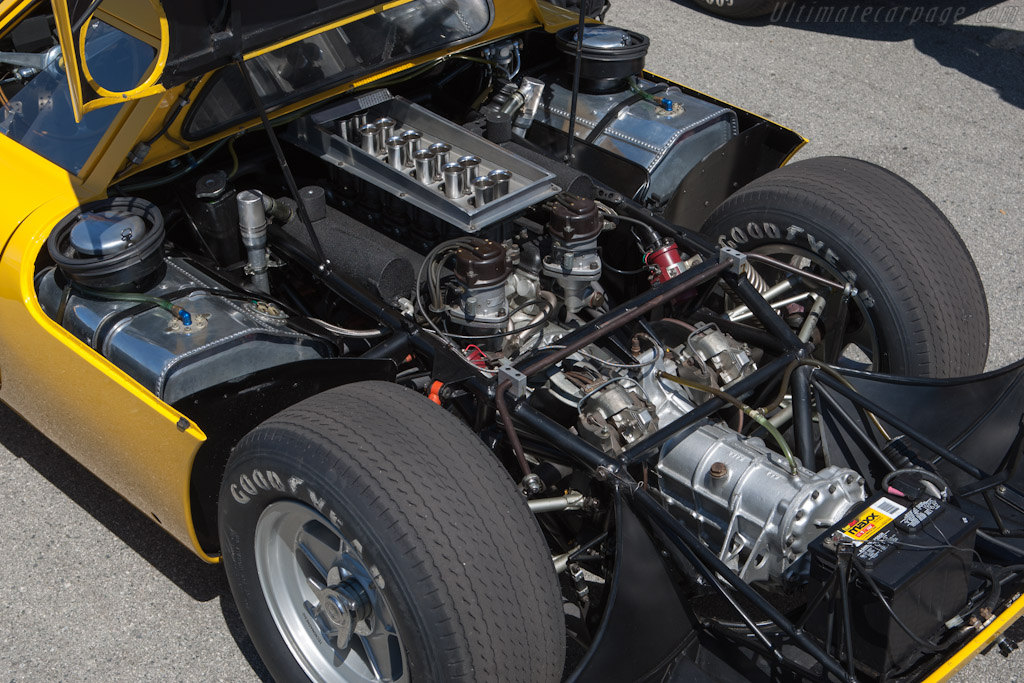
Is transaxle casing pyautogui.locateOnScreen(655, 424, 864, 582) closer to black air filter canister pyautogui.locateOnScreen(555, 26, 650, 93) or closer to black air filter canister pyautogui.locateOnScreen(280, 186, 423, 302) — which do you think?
black air filter canister pyautogui.locateOnScreen(280, 186, 423, 302)

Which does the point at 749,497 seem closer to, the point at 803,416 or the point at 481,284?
the point at 803,416

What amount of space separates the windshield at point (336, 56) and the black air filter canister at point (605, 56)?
48 cm

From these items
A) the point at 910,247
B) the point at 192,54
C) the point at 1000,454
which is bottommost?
the point at 1000,454

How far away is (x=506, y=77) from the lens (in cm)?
431

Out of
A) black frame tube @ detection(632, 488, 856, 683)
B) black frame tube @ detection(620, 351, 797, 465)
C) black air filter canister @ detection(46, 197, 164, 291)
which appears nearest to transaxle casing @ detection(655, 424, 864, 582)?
black frame tube @ detection(620, 351, 797, 465)

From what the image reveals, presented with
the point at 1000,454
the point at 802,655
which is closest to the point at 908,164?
the point at 1000,454

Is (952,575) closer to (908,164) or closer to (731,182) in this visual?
(731,182)

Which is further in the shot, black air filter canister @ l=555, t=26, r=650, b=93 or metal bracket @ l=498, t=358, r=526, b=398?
black air filter canister @ l=555, t=26, r=650, b=93

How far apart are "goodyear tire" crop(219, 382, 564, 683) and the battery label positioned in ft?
2.44

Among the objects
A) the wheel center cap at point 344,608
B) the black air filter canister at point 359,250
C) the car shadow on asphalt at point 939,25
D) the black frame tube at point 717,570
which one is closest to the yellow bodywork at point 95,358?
the black air filter canister at point 359,250

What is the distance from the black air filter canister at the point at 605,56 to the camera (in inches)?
168

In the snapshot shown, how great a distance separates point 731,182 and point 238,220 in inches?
77.8

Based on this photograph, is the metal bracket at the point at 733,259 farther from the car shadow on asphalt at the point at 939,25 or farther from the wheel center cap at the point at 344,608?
the car shadow on asphalt at the point at 939,25

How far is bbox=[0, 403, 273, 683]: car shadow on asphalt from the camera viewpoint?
343cm
